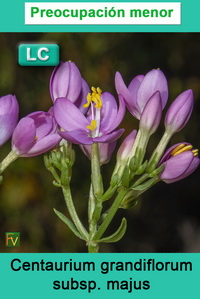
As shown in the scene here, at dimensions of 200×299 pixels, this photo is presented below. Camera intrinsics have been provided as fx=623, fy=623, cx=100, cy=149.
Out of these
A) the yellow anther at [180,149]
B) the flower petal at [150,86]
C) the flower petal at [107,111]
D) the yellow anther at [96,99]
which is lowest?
the yellow anther at [180,149]

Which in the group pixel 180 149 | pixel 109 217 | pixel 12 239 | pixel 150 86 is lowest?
pixel 12 239

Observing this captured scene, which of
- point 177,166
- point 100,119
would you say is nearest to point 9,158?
point 100,119

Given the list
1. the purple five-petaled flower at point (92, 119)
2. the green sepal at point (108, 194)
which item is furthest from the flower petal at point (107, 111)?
the green sepal at point (108, 194)

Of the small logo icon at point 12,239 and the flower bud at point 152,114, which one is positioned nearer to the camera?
the flower bud at point 152,114

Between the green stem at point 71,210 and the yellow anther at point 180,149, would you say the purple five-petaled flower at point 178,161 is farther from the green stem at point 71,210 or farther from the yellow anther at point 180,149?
the green stem at point 71,210

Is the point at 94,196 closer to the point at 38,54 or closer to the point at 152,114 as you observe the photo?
the point at 152,114

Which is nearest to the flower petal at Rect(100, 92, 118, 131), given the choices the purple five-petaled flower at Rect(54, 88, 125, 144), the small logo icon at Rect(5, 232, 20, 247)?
the purple five-petaled flower at Rect(54, 88, 125, 144)

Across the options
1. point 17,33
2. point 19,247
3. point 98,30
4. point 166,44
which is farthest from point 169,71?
point 19,247
